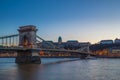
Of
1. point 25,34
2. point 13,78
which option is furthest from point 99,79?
point 25,34

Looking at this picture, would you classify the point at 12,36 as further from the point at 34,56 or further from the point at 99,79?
the point at 99,79

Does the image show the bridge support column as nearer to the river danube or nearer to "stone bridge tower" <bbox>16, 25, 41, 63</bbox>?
"stone bridge tower" <bbox>16, 25, 41, 63</bbox>

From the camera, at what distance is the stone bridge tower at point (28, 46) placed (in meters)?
64.6

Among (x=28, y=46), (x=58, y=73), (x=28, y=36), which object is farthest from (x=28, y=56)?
(x=58, y=73)

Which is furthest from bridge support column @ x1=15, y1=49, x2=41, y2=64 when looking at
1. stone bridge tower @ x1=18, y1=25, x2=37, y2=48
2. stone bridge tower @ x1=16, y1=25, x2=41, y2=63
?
stone bridge tower @ x1=18, y1=25, x2=37, y2=48

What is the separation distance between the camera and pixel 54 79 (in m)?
33.6

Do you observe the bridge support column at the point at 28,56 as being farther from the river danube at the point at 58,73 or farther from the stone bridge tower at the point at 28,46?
the river danube at the point at 58,73

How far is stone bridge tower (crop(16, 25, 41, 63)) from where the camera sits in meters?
64.6

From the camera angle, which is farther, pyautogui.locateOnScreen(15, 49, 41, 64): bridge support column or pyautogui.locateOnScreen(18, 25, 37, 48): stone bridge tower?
pyautogui.locateOnScreen(18, 25, 37, 48): stone bridge tower

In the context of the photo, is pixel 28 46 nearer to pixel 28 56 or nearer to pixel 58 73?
pixel 28 56

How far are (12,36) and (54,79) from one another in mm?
34921

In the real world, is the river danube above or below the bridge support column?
below

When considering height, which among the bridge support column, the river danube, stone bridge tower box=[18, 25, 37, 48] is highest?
stone bridge tower box=[18, 25, 37, 48]

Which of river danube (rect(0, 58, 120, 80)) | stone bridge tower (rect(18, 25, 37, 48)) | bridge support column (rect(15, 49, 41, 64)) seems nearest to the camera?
river danube (rect(0, 58, 120, 80))
